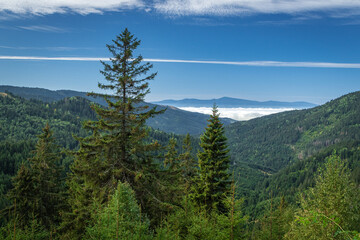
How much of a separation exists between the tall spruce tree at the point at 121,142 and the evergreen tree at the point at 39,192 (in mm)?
9199

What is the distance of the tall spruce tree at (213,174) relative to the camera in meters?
22.4

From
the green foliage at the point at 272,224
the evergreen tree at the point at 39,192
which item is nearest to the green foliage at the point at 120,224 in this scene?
the green foliage at the point at 272,224

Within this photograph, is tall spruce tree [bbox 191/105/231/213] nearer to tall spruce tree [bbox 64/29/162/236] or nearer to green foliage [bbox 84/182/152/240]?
tall spruce tree [bbox 64/29/162/236]

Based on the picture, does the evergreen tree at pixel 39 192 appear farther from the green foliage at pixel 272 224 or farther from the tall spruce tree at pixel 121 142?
the green foliage at pixel 272 224

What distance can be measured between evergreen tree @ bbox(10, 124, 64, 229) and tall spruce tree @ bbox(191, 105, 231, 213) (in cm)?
1292

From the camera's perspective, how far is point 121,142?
16.1m

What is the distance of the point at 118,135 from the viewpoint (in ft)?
52.1

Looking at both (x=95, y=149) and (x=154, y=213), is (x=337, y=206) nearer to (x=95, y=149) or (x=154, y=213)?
(x=154, y=213)

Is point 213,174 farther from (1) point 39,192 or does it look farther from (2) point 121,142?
(1) point 39,192

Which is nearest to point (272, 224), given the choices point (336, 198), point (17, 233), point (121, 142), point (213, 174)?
point (213, 174)

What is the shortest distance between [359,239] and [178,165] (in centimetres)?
2861

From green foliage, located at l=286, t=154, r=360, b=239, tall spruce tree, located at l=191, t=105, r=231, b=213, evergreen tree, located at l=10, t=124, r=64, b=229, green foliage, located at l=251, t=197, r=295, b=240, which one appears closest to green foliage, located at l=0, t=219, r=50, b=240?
green foliage, located at l=251, t=197, r=295, b=240

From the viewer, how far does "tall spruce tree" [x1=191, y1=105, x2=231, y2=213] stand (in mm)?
22406

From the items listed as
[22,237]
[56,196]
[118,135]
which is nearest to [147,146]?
[118,135]
